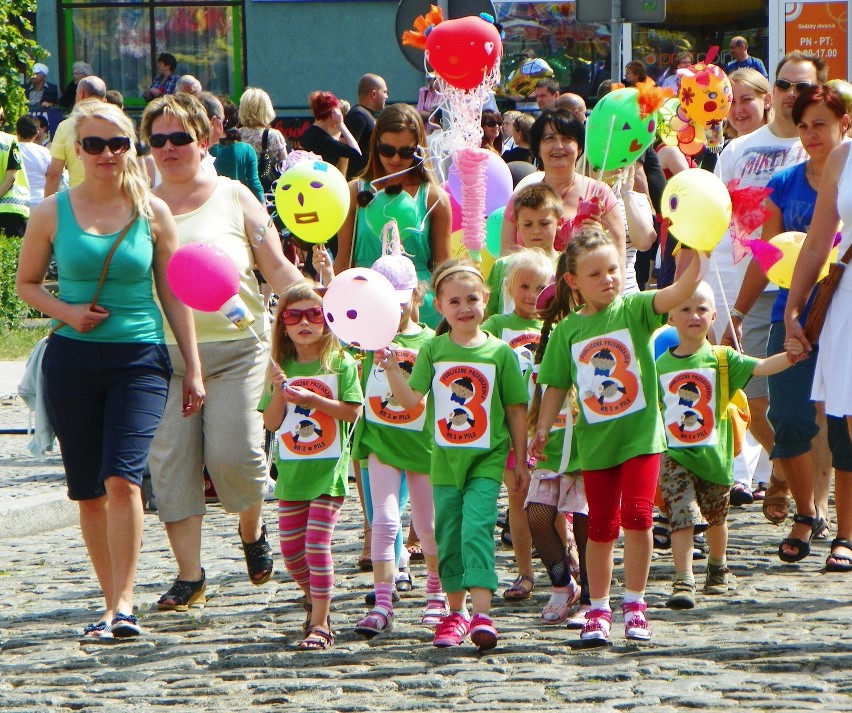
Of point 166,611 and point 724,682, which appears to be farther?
point 166,611

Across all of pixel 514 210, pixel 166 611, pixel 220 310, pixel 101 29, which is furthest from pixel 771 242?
pixel 101 29

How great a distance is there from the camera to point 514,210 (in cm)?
714

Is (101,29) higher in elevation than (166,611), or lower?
higher

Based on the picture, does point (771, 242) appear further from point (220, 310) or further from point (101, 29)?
point (101, 29)

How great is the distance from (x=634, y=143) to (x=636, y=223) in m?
0.38

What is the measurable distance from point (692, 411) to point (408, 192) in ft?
5.42

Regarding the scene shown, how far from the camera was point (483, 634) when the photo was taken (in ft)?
18.3

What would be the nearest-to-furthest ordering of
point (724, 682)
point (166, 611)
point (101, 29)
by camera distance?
1. point (724, 682)
2. point (166, 611)
3. point (101, 29)

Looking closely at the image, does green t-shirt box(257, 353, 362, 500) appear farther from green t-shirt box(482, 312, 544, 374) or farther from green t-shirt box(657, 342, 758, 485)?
green t-shirt box(657, 342, 758, 485)

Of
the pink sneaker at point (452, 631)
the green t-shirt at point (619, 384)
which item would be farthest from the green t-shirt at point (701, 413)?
the pink sneaker at point (452, 631)

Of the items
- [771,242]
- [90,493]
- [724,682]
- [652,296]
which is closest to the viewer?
[724,682]

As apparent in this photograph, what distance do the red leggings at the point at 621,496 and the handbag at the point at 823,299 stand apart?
91 centimetres

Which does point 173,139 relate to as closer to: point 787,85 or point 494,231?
point 494,231

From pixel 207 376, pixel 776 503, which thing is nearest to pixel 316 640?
pixel 207 376
